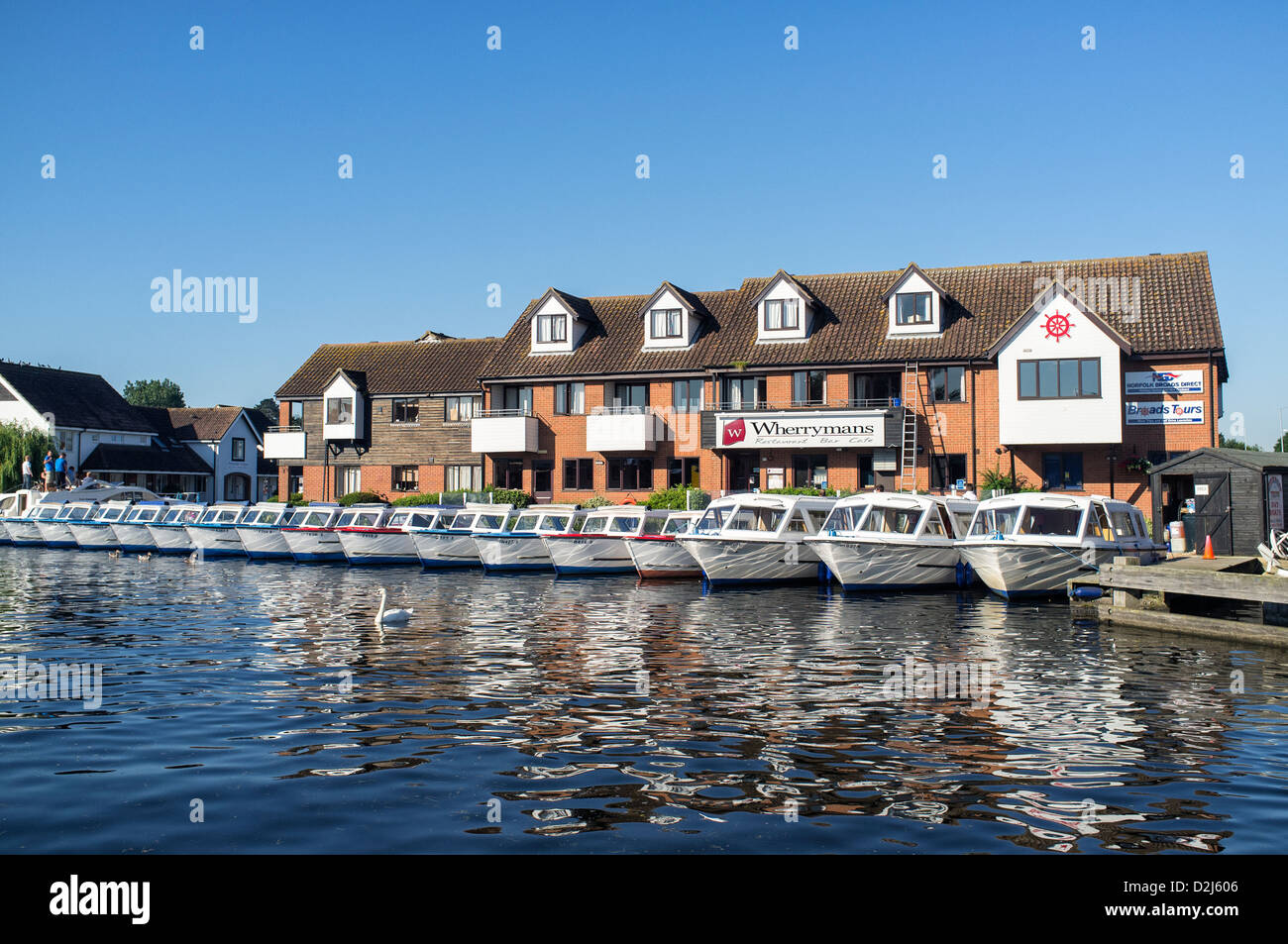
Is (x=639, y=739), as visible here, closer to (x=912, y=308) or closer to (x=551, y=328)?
(x=912, y=308)

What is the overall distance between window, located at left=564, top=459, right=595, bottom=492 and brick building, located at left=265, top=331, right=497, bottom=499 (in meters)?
6.20

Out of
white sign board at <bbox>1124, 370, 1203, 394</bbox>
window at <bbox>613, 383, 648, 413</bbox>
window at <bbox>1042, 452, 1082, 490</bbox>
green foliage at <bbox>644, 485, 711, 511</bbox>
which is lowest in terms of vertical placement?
green foliage at <bbox>644, 485, 711, 511</bbox>

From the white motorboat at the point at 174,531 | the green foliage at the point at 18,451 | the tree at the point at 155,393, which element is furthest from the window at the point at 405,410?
Answer: the tree at the point at 155,393

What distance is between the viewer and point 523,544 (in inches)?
1502

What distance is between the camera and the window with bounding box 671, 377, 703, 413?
5006cm

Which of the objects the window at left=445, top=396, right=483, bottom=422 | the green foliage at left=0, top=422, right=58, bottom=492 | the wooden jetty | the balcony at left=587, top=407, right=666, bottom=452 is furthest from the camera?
the green foliage at left=0, top=422, right=58, bottom=492

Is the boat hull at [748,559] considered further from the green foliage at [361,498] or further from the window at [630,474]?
the green foliage at [361,498]

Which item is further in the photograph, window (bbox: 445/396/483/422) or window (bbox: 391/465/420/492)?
window (bbox: 391/465/420/492)

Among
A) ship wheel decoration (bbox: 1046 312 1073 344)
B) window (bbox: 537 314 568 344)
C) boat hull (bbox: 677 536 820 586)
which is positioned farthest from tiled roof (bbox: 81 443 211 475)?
ship wheel decoration (bbox: 1046 312 1073 344)

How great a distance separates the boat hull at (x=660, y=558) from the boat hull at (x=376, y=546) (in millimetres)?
11271

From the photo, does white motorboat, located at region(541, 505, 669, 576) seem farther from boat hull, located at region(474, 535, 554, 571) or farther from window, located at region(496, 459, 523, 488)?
window, located at region(496, 459, 523, 488)

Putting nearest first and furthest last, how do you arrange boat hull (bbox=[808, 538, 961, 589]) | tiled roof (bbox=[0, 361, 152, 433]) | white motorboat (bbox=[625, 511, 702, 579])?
boat hull (bbox=[808, 538, 961, 589]) → white motorboat (bbox=[625, 511, 702, 579]) → tiled roof (bbox=[0, 361, 152, 433])
